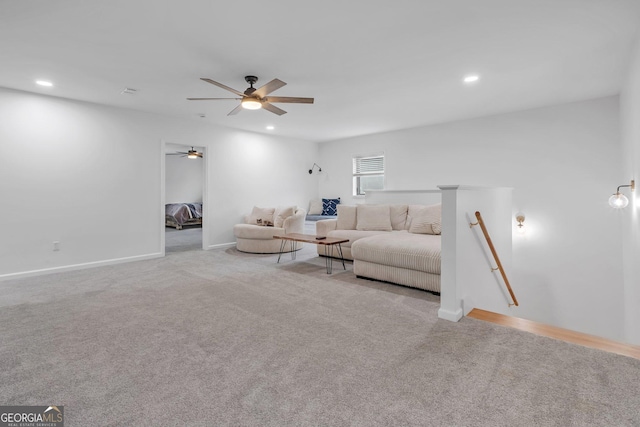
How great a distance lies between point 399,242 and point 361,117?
274 cm

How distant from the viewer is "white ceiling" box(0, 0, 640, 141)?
2293 millimetres

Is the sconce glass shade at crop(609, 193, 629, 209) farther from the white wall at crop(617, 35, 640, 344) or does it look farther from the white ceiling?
the white ceiling

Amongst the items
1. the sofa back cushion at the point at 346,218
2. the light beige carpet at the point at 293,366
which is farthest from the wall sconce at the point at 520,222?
the light beige carpet at the point at 293,366

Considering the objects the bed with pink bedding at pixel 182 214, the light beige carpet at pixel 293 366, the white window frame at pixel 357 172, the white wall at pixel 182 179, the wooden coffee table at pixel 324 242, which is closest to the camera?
the light beige carpet at pixel 293 366

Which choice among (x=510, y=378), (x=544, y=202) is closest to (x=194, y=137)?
(x=510, y=378)

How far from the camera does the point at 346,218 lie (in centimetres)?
528

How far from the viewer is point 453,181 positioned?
5691 mm

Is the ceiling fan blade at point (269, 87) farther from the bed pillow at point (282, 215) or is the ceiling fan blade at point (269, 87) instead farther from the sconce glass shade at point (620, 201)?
the sconce glass shade at point (620, 201)

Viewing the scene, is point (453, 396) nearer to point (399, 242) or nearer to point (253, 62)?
point (399, 242)

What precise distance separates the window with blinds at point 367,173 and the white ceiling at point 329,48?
2.40 meters

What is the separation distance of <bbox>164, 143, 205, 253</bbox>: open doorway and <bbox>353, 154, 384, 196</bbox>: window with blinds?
4.21m

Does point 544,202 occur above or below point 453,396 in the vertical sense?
above

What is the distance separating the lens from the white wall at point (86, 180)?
3.97 metres

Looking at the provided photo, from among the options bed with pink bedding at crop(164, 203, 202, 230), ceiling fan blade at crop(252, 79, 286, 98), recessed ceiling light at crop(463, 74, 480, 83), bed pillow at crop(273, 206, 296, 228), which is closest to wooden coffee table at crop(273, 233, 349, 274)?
bed pillow at crop(273, 206, 296, 228)
